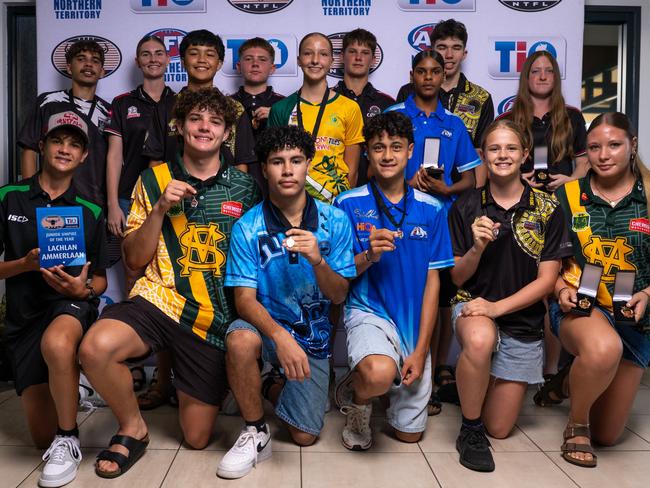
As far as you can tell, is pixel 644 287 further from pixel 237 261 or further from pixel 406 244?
pixel 237 261

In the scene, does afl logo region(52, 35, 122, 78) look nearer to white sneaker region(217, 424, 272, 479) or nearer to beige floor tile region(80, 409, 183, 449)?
beige floor tile region(80, 409, 183, 449)

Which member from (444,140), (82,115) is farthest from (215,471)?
(82,115)

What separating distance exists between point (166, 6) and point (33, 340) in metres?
2.46

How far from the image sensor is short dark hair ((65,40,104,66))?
3.71 m

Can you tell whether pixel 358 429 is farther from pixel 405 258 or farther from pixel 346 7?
pixel 346 7

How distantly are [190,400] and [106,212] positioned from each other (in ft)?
5.72

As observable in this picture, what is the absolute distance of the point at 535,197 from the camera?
278 centimetres

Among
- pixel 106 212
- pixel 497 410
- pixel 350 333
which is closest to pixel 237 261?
pixel 350 333

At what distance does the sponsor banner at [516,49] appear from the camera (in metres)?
4.05


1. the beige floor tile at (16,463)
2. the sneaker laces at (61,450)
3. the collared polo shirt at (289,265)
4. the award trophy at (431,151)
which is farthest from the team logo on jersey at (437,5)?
the beige floor tile at (16,463)

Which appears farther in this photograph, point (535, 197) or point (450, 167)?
point (450, 167)

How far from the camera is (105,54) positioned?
404 centimetres

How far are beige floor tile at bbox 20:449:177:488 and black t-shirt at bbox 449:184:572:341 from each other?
1.53 meters

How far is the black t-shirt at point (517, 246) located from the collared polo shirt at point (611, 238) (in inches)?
3.3
